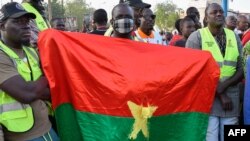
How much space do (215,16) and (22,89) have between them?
2.35m

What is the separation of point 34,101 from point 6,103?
0.82ft

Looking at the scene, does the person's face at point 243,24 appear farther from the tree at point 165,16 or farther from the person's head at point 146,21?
the tree at point 165,16

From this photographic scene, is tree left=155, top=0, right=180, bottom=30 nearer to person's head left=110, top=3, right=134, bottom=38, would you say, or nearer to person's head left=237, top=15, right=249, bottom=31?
person's head left=237, top=15, right=249, bottom=31

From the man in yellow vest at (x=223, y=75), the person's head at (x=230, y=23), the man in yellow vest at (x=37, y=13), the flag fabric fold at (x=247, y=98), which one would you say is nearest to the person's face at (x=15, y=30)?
the man in yellow vest at (x=37, y=13)

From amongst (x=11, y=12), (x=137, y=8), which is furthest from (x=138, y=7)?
(x=11, y=12)

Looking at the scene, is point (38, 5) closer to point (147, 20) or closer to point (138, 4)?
point (147, 20)

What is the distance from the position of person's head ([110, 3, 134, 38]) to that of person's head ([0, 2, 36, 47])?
3.49ft

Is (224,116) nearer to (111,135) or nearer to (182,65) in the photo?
(182,65)

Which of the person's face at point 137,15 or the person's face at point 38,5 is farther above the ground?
the person's face at point 38,5

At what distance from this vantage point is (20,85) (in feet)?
11.0

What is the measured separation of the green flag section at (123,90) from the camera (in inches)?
148

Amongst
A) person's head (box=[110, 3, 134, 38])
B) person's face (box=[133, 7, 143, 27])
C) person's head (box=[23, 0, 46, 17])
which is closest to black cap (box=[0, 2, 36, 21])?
person's head (box=[110, 3, 134, 38])

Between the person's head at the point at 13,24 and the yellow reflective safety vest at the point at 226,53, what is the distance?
1.95 meters

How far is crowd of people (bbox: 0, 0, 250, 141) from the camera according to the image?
3.37 meters
